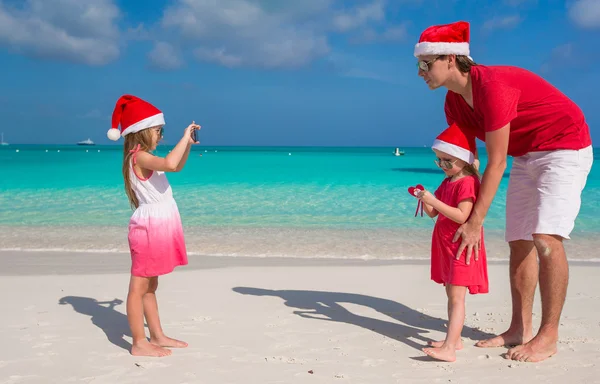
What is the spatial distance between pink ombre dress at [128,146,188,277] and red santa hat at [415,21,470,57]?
68.5 inches

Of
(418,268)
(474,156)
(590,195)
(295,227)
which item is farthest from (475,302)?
(590,195)

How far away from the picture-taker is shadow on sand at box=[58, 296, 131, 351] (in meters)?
3.85

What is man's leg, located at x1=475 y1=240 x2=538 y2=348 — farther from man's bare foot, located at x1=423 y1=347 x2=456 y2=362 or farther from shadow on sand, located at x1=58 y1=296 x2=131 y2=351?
shadow on sand, located at x1=58 y1=296 x2=131 y2=351

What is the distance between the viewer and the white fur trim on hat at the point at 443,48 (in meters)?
3.26

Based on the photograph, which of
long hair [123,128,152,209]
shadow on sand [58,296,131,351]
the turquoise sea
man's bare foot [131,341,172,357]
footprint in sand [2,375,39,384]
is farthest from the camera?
the turquoise sea

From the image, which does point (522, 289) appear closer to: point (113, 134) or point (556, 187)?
point (556, 187)

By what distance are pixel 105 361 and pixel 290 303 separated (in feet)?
5.49

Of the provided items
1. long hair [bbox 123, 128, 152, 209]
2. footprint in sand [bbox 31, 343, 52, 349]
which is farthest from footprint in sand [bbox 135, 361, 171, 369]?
long hair [bbox 123, 128, 152, 209]

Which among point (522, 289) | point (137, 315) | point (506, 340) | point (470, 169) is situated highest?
point (470, 169)

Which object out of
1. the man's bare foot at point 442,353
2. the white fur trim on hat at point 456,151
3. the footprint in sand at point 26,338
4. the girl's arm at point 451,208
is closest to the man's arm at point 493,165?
the girl's arm at point 451,208

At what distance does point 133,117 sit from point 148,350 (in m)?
1.38

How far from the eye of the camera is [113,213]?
1196cm

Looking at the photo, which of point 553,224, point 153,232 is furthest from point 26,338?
point 553,224

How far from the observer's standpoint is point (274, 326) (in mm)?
4023
